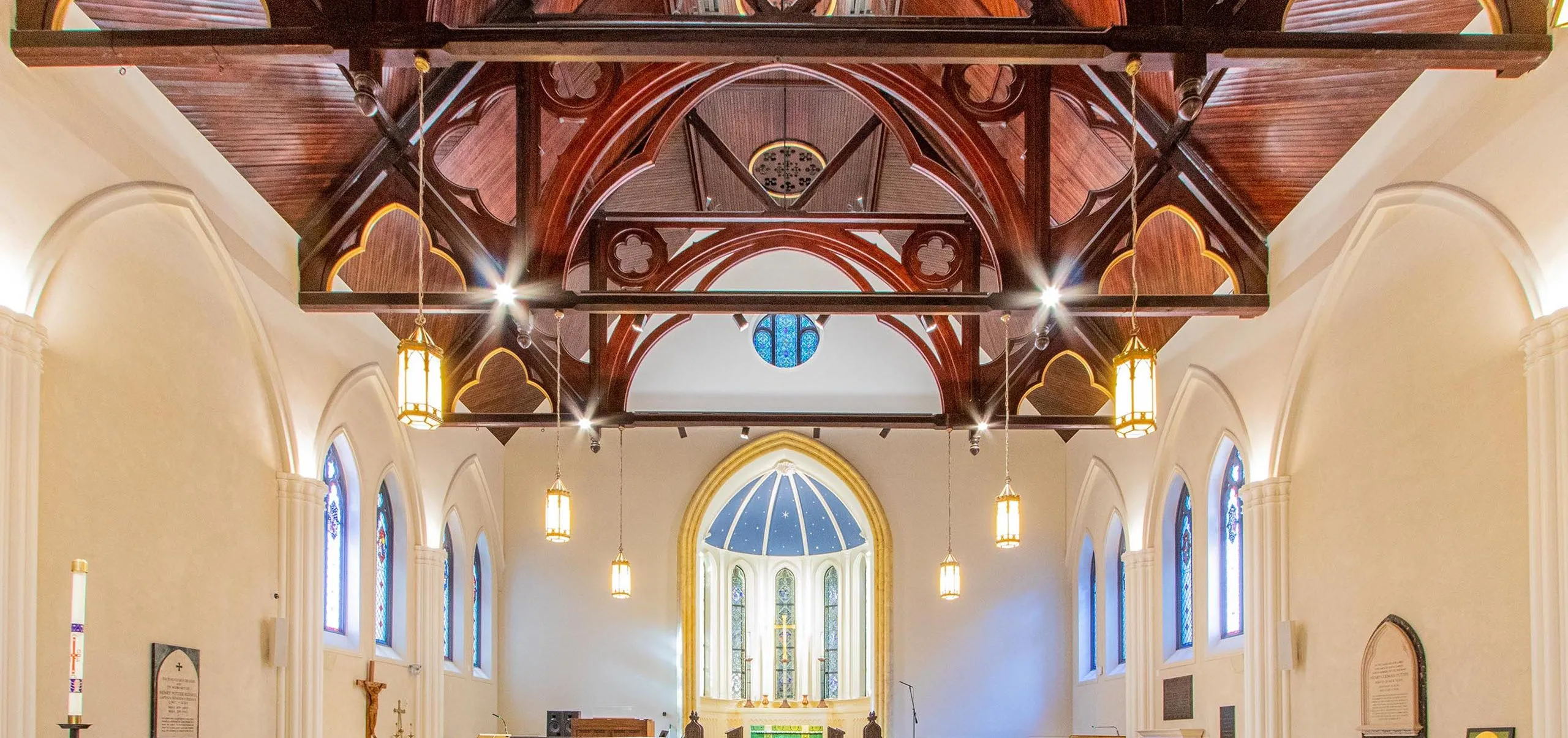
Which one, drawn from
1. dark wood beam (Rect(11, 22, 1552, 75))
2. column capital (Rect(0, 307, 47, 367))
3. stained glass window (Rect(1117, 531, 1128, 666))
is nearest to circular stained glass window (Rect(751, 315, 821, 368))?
stained glass window (Rect(1117, 531, 1128, 666))

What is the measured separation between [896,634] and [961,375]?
541 centimetres

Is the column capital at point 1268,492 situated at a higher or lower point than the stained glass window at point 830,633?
higher

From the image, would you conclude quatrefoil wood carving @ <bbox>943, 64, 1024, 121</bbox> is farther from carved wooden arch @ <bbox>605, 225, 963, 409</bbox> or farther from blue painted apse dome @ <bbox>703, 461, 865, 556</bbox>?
blue painted apse dome @ <bbox>703, 461, 865, 556</bbox>

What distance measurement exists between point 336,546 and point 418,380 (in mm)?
7113

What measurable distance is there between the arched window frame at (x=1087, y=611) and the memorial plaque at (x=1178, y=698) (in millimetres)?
4346

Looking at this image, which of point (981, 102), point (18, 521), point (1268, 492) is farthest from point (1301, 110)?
point (18, 521)

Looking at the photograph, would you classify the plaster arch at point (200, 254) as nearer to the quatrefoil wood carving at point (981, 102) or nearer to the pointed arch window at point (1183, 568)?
the quatrefoil wood carving at point (981, 102)

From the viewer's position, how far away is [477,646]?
21.1 m

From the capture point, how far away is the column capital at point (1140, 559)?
1683cm

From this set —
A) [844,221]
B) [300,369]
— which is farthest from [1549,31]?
[300,369]

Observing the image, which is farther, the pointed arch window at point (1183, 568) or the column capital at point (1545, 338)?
the pointed arch window at point (1183, 568)

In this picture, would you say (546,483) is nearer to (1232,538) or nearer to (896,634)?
(896,634)

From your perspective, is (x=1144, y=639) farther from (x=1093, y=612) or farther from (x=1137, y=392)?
(x=1137, y=392)

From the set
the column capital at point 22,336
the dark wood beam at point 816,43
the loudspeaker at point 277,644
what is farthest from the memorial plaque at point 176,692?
the dark wood beam at point 816,43
